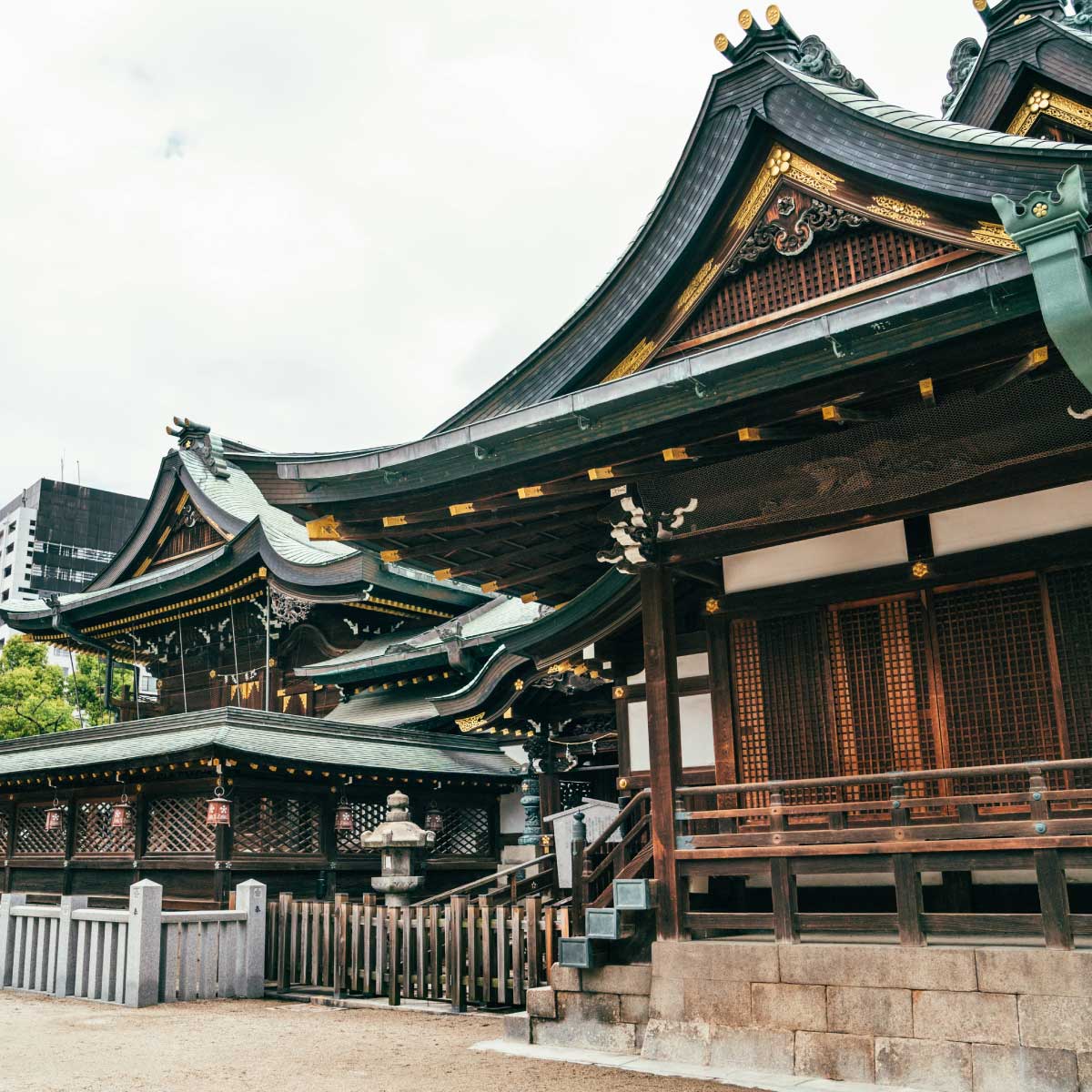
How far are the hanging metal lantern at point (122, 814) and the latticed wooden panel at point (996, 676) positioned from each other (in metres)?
13.4

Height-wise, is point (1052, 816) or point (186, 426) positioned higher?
point (186, 426)

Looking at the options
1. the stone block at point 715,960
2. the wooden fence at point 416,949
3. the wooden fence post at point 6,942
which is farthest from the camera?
the wooden fence post at point 6,942

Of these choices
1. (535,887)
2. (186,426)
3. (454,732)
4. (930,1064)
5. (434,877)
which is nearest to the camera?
(930,1064)

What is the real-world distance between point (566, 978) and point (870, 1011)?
2.66 meters

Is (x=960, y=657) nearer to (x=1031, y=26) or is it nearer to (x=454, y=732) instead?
(x=1031, y=26)

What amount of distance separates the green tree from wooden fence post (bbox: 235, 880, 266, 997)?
21872 millimetres

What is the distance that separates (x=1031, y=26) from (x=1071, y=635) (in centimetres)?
699

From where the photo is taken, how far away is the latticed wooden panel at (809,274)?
8594 millimetres

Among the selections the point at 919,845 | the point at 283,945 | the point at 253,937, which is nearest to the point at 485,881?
the point at 283,945

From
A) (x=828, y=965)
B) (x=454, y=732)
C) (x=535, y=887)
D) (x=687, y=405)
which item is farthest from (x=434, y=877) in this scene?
(x=687, y=405)

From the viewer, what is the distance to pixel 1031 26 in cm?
1163

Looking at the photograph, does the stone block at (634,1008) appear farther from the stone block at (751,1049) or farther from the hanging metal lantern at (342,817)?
the hanging metal lantern at (342,817)

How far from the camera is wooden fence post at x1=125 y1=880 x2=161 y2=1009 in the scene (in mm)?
12336

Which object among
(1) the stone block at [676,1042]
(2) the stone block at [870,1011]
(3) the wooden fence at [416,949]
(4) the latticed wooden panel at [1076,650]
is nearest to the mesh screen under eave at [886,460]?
(4) the latticed wooden panel at [1076,650]
